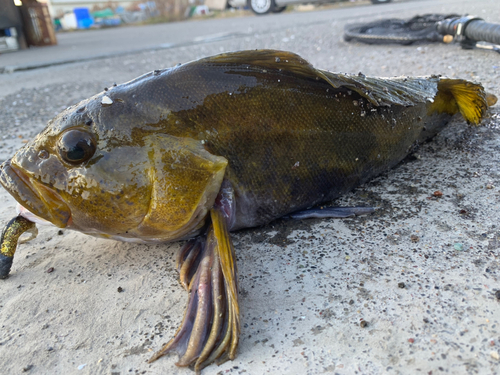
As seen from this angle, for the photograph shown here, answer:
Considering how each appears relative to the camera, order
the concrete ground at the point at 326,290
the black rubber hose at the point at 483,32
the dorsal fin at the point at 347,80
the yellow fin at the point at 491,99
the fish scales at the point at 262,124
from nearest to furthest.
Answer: the concrete ground at the point at 326,290 → the fish scales at the point at 262,124 → the dorsal fin at the point at 347,80 → the yellow fin at the point at 491,99 → the black rubber hose at the point at 483,32

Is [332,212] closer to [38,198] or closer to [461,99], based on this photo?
[461,99]

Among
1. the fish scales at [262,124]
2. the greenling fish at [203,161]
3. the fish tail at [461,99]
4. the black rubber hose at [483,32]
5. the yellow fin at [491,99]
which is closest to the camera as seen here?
the greenling fish at [203,161]

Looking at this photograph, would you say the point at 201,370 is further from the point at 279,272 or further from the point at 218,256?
the point at 279,272

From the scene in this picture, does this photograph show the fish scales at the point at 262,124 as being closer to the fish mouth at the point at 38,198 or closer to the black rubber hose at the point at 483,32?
the fish mouth at the point at 38,198

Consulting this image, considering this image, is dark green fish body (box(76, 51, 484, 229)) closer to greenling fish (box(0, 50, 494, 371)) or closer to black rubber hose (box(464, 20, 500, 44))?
greenling fish (box(0, 50, 494, 371))

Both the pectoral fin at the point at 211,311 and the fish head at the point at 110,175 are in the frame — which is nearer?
the pectoral fin at the point at 211,311

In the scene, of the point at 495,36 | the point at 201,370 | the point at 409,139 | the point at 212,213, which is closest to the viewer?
the point at 201,370

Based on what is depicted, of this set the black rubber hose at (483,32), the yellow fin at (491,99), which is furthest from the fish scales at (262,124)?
the black rubber hose at (483,32)

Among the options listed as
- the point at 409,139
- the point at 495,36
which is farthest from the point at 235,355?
the point at 495,36
